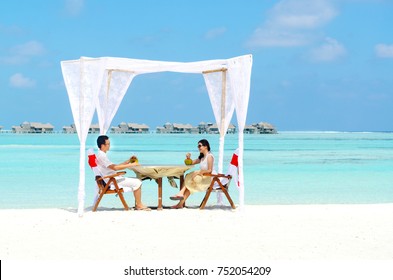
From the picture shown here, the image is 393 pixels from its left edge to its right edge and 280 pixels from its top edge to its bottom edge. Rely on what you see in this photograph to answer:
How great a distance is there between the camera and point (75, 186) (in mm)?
14312

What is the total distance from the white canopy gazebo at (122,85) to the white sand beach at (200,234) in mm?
540

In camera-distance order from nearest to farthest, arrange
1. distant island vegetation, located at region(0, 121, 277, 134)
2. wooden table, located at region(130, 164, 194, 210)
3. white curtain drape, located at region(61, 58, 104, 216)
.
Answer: white curtain drape, located at region(61, 58, 104, 216) → wooden table, located at region(130, 164, 194, 210) → distant island vegetation, located at region(0, 121, 277, 134)

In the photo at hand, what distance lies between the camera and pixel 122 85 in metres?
8.16

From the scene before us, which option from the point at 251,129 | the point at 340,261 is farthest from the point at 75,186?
the point at 251,129

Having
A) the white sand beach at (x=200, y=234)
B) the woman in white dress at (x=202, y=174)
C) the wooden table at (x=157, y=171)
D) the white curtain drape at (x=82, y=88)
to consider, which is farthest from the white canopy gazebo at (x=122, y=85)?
the wooden table at (x=157, y=171)

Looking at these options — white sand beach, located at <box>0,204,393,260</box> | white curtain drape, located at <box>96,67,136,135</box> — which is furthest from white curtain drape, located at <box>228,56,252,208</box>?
white curtain drape, located at <box>96,67,136,135</box>

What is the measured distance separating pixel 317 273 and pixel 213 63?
3668 mm

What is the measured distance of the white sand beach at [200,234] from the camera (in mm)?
5309

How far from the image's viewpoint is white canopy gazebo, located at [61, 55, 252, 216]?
283 inches

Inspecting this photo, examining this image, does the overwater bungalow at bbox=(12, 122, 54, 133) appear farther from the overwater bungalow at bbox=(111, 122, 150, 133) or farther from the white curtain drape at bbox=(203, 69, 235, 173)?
the white curtain drape at bbox=(203, 69, 235, 173)

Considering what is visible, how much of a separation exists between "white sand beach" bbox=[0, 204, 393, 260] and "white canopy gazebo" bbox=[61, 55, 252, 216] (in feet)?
1.77

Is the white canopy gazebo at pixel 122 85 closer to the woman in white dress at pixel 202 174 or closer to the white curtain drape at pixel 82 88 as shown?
the white curtain drape at pixel 82 88

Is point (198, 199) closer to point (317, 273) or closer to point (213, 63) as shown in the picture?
point (213, 63)

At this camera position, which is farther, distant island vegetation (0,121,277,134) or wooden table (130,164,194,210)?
distant island vegetation (0,121,277,134)
